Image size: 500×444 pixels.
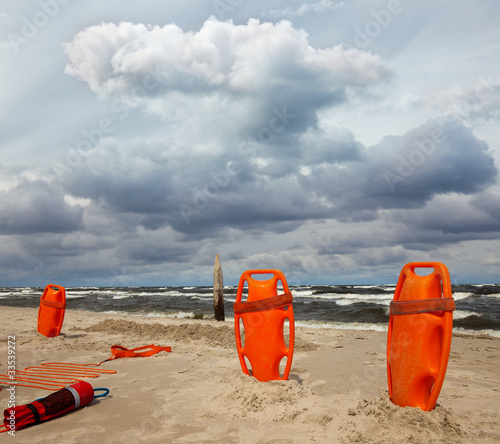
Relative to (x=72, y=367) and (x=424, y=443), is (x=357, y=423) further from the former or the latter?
(x=72, y=367)

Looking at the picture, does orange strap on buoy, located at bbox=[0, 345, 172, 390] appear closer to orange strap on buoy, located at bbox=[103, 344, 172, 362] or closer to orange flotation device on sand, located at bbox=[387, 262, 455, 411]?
orange strap on buoy, located at bbox=[103, 344, 172, 362]

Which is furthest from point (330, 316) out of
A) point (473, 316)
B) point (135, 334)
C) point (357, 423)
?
point (357, 423)

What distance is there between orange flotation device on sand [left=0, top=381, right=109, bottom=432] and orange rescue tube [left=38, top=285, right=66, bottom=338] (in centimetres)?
533

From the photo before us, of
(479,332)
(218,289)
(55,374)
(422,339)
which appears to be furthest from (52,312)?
(479,332)

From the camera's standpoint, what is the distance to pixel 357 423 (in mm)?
3359

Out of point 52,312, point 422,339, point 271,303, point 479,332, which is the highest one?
point 271,303

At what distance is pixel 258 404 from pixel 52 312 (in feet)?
22.6

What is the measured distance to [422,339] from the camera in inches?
131

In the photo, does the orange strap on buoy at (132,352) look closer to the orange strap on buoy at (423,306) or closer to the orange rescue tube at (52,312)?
the orange rescue tube at (52,312)

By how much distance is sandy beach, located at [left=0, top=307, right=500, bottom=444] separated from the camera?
130 inches

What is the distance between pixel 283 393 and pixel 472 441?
1710 millimetres

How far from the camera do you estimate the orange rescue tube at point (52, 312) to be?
9.01 metres

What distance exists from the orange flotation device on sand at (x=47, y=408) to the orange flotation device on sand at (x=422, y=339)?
3166mm

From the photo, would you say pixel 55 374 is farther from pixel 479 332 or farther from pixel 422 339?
pixel 479 332
